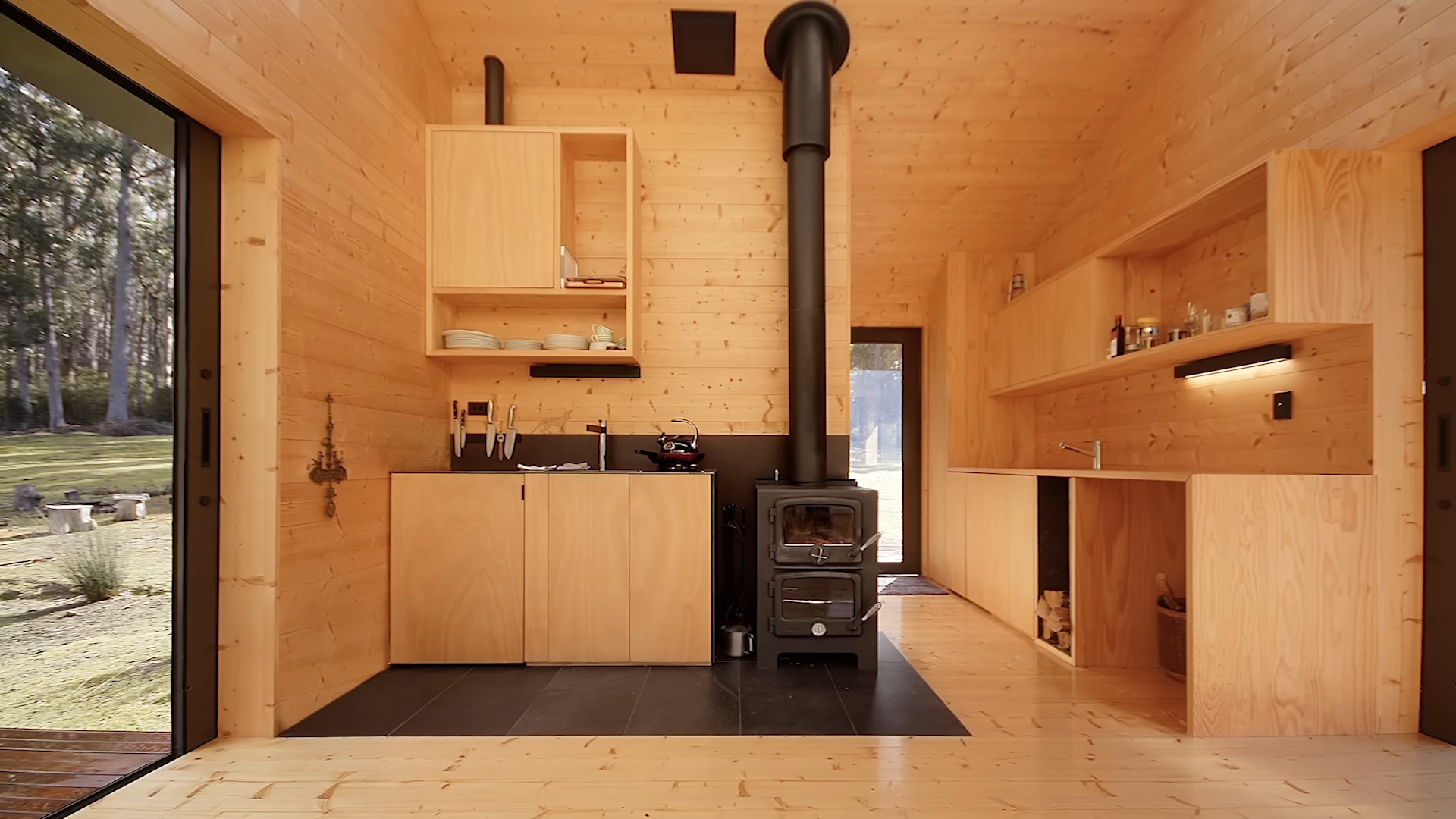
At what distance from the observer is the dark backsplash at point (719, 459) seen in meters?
3.42

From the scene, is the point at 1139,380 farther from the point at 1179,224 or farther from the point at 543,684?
the point at 543,684

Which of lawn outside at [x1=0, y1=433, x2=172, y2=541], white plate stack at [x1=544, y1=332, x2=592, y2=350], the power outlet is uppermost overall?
white plate stack at [x1=544, y1=332, x2=592, y2=350]

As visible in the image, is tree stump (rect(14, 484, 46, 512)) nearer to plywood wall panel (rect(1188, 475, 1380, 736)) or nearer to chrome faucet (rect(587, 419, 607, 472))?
chrome faucet (rect(587, 419, 607, 472))

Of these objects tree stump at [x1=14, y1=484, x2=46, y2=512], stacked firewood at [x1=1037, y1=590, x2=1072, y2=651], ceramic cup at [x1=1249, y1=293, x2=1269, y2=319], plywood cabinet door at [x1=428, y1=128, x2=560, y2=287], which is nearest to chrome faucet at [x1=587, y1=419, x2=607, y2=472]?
plywood cabinet door at [x1=428, y1=128, x2=560, y2=287]

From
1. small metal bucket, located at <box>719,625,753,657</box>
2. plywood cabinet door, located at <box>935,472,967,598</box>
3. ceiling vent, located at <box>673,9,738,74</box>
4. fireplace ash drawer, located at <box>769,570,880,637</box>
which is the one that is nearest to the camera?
fireplace ash drawer, located at <box>769,570,880,637</box>

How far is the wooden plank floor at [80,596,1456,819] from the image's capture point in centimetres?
175

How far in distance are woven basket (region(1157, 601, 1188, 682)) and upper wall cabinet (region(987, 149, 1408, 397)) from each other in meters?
1.11

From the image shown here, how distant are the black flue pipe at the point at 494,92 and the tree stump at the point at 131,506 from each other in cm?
228

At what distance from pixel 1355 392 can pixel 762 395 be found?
7.63ft

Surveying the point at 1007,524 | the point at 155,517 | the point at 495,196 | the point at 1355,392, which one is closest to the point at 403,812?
the point at 155,517

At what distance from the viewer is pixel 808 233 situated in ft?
10.4

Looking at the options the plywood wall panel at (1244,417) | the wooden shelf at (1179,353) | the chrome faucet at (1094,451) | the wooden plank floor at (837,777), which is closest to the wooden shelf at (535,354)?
the wooden plank floor at (837,777)

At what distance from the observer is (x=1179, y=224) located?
2.85 m

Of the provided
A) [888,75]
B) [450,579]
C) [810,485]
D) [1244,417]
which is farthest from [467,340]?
[1244,417]
